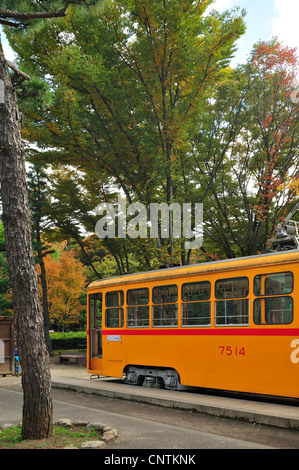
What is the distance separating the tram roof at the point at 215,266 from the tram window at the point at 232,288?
0.25m

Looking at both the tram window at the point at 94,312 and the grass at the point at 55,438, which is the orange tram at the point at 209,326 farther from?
the grass at the point at 55,438

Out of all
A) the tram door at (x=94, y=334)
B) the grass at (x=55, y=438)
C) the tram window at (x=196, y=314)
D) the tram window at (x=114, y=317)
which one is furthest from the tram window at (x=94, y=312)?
the grass at (x=55, y=438)

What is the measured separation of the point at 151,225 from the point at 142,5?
7.05m

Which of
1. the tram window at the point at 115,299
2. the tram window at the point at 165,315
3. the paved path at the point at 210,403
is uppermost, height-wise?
the tram window at the point at 115,299

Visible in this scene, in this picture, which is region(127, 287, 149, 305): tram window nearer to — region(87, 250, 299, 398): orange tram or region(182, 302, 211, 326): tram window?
region(87, 250, 299, 398): orange tram

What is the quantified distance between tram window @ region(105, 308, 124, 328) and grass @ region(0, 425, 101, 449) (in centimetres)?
619

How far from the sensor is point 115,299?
14484mm

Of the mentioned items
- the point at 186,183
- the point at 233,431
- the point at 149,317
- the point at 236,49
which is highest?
the point at 236,49

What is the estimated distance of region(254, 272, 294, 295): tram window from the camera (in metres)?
9.83

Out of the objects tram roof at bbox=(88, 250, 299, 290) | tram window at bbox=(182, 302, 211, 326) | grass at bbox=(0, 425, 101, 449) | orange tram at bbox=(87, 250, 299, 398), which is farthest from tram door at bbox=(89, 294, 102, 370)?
grass at bbox=(0, 425, 101, 449)

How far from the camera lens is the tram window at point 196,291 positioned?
11.4 metres

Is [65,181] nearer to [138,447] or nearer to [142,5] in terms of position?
[142,5]
